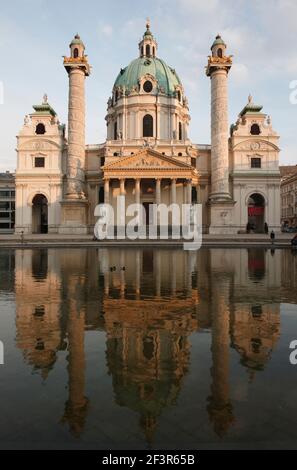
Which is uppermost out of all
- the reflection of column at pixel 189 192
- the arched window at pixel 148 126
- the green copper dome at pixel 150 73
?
the green copper dome at pixel 150 73

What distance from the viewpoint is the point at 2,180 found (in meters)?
85.6

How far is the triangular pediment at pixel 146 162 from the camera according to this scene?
5272cm

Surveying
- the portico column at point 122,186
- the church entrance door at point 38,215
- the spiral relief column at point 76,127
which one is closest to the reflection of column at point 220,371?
the portico column at point 122,186

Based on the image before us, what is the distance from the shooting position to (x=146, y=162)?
53.2 metres

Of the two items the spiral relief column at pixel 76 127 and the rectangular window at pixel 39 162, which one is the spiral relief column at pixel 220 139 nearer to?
the spiral relief column at pixel 76 127

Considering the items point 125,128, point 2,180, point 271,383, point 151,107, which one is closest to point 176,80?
point 151,107

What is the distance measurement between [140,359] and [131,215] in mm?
50182

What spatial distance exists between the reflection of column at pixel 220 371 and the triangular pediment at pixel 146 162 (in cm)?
4433

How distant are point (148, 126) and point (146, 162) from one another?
12727mm

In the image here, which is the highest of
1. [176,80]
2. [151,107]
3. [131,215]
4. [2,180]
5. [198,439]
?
[176,80]

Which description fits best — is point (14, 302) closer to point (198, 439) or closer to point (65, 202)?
point (198, 439)

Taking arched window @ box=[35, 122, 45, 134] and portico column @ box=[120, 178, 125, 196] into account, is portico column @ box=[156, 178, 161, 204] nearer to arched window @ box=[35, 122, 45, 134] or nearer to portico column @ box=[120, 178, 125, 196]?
portico column @ box=[120, 178, 125, 196]

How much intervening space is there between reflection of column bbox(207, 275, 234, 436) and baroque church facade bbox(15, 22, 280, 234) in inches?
1723

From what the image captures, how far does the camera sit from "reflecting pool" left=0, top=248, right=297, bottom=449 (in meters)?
3.62
